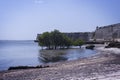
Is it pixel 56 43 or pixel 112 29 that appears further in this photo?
pixel 112 29

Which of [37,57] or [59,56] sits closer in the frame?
[59,56]

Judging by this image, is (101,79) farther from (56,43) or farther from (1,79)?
(56,43)

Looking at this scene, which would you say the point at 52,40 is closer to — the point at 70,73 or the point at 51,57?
the point at 51,57

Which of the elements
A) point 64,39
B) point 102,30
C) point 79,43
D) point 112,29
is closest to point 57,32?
point 64,39

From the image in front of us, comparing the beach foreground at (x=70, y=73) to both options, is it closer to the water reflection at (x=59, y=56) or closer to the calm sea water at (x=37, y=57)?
the calm sea water at (x=37, y=57)

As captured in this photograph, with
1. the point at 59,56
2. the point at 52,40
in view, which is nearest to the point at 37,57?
the point at 59,56

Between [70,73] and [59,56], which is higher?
[70,73]

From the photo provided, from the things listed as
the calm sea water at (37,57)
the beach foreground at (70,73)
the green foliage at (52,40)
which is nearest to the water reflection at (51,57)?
the calm sea water at (37,57)

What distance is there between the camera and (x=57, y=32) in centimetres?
12388

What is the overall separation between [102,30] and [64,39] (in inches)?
2967

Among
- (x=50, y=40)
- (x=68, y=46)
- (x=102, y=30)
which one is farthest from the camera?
(x=102, y=30)


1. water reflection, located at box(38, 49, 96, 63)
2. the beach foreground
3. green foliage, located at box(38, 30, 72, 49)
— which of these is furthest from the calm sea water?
green foliage, located at box(38, 30, 72, 49)

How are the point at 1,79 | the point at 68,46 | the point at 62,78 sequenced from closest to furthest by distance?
the point at 62,78
the point at 1,79
the point at 68,46

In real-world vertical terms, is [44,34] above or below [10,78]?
above
